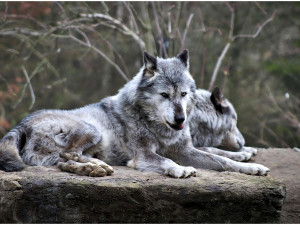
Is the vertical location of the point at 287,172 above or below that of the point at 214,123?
below

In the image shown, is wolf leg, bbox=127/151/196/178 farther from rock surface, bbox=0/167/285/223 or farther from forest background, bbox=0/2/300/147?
forest background, bbox=0/2/300/147

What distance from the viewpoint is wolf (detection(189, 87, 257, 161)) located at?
16.8 feet

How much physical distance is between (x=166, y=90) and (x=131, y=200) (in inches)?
45.6

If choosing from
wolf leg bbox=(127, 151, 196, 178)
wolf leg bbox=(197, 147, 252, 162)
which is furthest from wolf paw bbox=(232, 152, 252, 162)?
wolf leg bbox=(127, 151, 196, 178)

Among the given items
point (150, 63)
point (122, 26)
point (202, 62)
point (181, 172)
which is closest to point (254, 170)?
point (181, 172)

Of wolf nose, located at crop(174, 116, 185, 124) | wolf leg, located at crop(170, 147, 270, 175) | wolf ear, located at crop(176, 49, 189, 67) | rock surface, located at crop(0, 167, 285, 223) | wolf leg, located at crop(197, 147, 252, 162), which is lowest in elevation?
rock surface, located at crop(0, 167, 285, 223)

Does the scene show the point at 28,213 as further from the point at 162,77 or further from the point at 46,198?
the point at 162,77

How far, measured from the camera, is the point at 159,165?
3809 mm

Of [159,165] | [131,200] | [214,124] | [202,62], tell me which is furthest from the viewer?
[202,62]

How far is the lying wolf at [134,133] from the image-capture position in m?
3.85

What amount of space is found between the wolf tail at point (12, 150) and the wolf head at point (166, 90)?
124 cm

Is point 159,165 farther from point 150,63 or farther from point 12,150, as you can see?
point 12,150

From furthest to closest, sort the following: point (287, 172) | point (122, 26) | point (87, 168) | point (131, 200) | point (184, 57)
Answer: point (122, 26) → point (287, 172) → point (184, 57) → point (87, 168) → point (131, 200)

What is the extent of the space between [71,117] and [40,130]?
36 centimetres
